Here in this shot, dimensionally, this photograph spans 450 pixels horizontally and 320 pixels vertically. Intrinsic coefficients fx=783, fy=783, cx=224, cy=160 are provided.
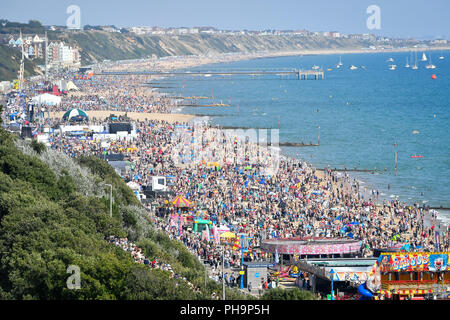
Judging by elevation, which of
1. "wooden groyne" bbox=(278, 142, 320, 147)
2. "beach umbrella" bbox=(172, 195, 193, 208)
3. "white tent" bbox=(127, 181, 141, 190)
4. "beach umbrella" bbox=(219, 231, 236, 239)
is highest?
"wooden groyne" bbox=(278, 142, 320, 147)

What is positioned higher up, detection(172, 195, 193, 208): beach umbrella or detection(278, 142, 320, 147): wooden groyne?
detection(278, 142, 320, 147): wooden groyne

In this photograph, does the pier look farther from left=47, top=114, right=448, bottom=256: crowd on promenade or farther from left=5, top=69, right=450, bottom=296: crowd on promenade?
left=47, top=114, right=448, bottom=256: crowd on promenade

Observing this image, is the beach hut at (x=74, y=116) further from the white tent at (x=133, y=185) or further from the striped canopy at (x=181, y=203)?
the striped canopy at (x=181, y=203)

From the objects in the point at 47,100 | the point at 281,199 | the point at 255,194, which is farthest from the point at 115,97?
the point at 281,199

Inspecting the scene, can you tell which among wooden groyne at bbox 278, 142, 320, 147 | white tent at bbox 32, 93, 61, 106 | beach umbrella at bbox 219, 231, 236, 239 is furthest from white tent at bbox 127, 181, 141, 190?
white tent at bbox 32, 93, 61, 106

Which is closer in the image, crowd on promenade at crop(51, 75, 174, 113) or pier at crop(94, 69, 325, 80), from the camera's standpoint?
crowd on promenade at crop(51, 75, 174, 113)

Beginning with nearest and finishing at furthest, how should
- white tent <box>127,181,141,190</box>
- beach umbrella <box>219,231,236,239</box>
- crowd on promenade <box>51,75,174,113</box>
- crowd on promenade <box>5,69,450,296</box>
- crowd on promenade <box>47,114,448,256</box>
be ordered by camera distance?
beach umbrella <box>219,231,236,239</box> < crowd on promenade <box>5,69,450,296</box> < crowd on promenade <box>47,114,448,256</box> < white tent <box>127,181,141,190</box> < crowd on promenade <box>51,75,174,113</box>

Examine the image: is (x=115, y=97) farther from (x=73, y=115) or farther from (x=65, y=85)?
(x=73, y=115)
